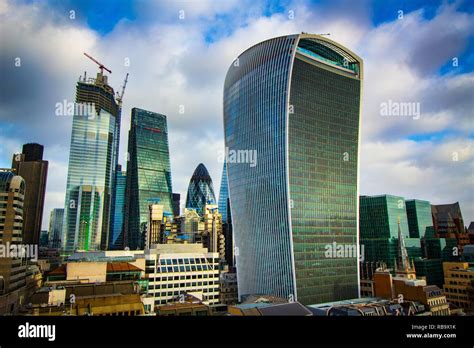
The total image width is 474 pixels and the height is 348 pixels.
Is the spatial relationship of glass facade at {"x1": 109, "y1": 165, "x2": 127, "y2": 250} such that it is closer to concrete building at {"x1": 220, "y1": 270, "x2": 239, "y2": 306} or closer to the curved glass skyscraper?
concrete building at {"x1": 220, "y1": 270, "x2": 239, "y2": 306}

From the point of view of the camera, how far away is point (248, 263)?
156ft

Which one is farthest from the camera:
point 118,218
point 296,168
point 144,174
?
point 118,218

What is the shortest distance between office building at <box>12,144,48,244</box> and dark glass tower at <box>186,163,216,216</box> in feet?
163

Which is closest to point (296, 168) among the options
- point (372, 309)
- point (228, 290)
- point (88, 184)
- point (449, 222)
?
point (372, 309)

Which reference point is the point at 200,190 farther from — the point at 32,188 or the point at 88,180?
the point at 32,188

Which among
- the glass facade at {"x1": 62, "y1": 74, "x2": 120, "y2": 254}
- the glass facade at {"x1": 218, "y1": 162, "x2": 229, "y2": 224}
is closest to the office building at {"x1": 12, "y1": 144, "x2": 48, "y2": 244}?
the glass facade at {"x1": 62, "y1": 74, "x2": 120, "y2": 254}

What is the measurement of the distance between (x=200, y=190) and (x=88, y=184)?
38281 millimetres

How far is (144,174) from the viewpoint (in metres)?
120

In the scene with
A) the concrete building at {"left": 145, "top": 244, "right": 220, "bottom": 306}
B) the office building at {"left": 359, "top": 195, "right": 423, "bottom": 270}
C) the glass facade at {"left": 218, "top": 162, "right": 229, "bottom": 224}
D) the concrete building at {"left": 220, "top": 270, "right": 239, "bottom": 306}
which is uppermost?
the glass facade at {"left": 218, "top": 162, "right": 229, "bottom": 224}

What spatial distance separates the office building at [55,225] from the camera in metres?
122

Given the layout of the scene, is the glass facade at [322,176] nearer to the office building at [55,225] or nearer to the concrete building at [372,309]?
the concrete building at [372,309]

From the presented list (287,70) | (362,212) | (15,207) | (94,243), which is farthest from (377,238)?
(94,243)

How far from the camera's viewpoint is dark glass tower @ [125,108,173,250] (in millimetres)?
119625
